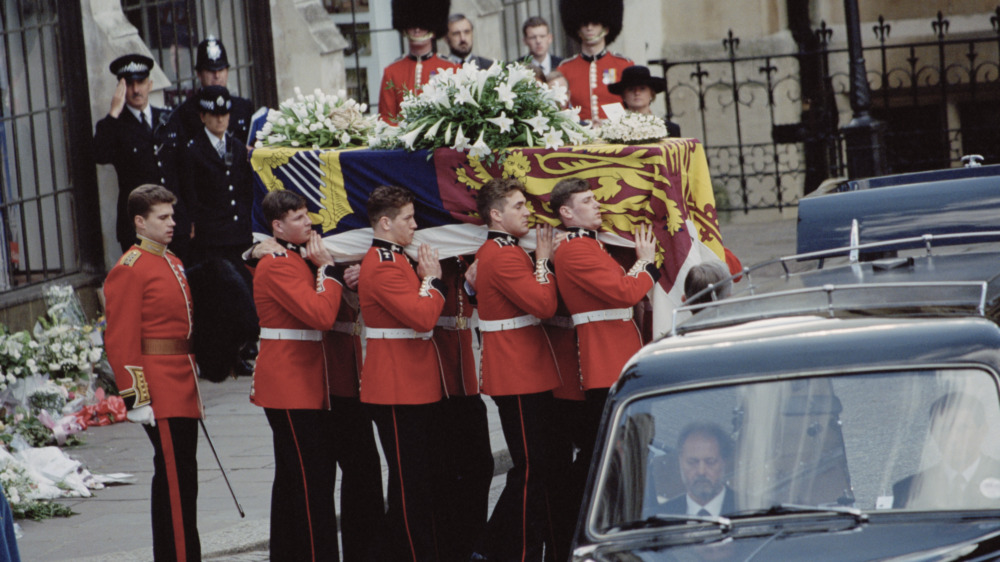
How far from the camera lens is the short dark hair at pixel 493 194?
6434mm

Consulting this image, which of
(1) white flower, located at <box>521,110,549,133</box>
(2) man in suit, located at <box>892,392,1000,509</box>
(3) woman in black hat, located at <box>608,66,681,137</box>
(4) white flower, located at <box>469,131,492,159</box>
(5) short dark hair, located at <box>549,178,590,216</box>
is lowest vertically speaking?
(2) man in suit, located at <box>892,392,1000,509</box>

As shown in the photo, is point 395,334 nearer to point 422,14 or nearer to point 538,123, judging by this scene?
point 538,123

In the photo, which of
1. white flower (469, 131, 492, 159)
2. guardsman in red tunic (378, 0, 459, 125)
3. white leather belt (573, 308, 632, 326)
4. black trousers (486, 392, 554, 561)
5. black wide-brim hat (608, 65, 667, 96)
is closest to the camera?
black trousers (486, 392, 554, 561)

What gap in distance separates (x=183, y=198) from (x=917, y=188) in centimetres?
660

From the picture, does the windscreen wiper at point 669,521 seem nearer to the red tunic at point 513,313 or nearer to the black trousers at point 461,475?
the red tunic at point 513,313

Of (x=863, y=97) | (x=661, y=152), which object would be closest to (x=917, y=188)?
(x=661, y=152)

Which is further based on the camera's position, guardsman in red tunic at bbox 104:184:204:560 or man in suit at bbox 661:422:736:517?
guardsman in red tunic at bbox 104:184:204:560

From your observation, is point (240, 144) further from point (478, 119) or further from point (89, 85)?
point (478, 119)

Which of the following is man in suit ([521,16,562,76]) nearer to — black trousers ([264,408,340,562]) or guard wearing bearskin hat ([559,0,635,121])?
guard wearing bearskin hat ([559,0,635,121])

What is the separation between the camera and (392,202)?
21.0 feet

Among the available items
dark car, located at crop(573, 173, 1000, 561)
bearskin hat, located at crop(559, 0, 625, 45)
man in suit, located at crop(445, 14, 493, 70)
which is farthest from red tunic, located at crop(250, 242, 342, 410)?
bearskin hat, located at crop(559, 0, 625, 45)

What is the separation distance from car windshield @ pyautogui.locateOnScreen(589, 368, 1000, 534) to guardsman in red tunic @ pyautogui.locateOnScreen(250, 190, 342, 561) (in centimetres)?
249

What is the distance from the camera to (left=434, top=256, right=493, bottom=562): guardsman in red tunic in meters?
6.71

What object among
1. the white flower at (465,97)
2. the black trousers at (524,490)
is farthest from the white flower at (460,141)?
the black trousers at (524,490)
